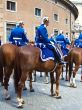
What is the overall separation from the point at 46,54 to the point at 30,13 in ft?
71.7

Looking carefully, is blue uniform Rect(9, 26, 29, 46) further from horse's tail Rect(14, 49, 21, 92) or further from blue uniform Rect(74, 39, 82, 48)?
blue uniform Rect(74, 39, 82, 48)

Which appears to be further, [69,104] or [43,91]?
[43,91]

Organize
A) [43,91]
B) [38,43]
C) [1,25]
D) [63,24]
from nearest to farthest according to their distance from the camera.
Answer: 1. [38,43]
2. [43,91]
3. [1,25]
4. [63,24]

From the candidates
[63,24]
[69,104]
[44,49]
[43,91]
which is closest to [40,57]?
[44,49]

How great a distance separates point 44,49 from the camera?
32.7 ft

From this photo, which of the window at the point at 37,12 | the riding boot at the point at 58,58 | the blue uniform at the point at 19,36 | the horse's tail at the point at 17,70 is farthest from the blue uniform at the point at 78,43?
the window at the point at 37,12

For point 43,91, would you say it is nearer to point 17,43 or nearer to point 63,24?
point 17,43

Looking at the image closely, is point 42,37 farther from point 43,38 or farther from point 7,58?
point 7,58

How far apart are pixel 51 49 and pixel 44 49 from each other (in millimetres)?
284

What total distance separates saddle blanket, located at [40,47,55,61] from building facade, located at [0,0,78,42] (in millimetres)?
17360

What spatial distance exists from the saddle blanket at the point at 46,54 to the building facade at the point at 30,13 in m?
17.4

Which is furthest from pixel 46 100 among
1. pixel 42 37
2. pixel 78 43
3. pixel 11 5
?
pixel 11 5

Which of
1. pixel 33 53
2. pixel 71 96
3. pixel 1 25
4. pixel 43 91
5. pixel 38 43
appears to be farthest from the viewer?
pixel 1 25

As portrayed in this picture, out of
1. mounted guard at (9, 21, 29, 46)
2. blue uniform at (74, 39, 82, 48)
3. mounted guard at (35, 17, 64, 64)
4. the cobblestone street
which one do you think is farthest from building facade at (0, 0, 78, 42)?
mounted guard at (35, 17, 64, 64)
